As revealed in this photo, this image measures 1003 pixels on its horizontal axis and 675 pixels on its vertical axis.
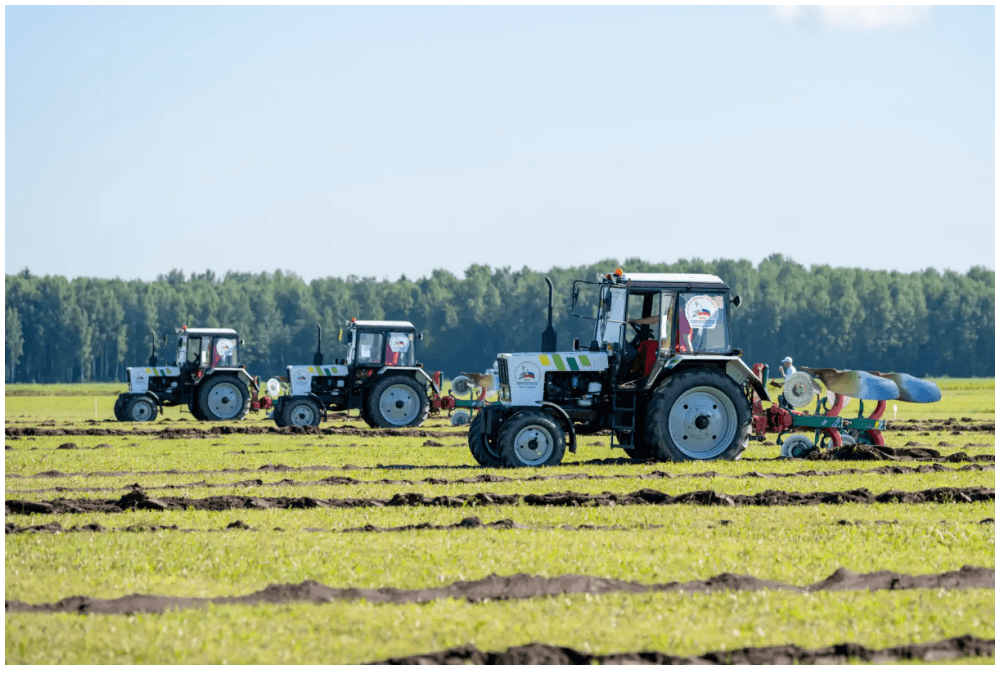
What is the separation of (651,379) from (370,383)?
538 inches

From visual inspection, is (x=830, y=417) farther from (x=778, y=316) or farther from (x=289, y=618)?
(x=778, y=316)

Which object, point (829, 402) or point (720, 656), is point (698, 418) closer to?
point (829, 402)

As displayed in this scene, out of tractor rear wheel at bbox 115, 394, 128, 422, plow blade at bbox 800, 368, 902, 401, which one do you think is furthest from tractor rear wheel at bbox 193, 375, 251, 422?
plow blade at bbox 800, 368, 902, 401

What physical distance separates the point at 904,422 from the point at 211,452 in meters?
17.5

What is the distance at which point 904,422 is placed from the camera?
31.6 m

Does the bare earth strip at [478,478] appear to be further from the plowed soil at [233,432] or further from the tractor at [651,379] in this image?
the plowed soil at [233,432]

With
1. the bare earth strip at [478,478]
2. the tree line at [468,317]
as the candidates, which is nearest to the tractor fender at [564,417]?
the bare earth strip at [478,478]

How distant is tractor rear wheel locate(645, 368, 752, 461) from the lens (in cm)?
1858

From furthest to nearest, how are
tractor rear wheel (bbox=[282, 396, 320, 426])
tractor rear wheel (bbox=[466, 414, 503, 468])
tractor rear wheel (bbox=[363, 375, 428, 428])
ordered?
1. tractor rear wheel (bbox=[282, 396, 320, 426])
2. tractor rear wheel (bbox=[363, 375, 428, 428])
3. tractor rear wheel (bbox=[466, 414, 503, 468])

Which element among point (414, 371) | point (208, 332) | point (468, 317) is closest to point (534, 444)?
point (414, 371)

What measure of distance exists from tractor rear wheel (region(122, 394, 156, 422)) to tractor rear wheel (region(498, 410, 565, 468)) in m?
20.3

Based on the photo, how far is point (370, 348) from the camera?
3150 cm

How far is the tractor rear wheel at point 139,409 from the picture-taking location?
118 ft

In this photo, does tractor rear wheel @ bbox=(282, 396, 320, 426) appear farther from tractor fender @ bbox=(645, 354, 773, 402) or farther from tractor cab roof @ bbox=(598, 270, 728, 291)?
tractor fender @ bbox=(645, 354, 773, 402)
